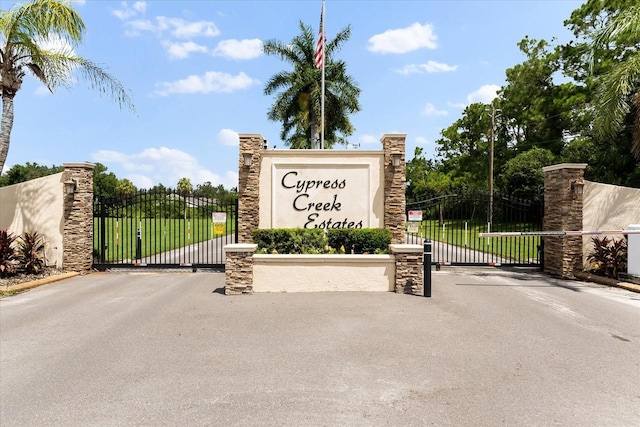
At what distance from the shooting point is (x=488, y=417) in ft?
12.7

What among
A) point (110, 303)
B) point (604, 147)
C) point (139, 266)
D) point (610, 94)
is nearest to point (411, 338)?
point (110, 303)

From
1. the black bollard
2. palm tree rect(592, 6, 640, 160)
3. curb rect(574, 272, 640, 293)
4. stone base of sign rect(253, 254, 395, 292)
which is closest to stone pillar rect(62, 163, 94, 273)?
stone base of sign rect(253, 254, 395, 292)

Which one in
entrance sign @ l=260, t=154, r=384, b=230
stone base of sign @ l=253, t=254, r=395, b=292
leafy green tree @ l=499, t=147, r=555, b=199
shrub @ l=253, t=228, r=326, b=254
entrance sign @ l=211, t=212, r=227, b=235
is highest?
leafy green tree @ l=499, t=147, r=555, b=199

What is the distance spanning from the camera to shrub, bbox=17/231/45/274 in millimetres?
11227

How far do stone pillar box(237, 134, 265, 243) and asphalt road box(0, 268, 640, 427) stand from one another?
291 cm

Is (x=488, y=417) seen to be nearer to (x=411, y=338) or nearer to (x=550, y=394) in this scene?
(x=550, y=394)

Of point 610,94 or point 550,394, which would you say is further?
point 610,94

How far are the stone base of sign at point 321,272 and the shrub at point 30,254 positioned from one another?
237 inches

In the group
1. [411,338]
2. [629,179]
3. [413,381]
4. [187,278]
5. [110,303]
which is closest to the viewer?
[413,381]

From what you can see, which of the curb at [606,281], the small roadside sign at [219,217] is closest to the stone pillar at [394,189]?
the small roadside sign at [219,217]

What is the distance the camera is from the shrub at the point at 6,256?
34.8 ft

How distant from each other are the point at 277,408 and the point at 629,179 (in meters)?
21.6

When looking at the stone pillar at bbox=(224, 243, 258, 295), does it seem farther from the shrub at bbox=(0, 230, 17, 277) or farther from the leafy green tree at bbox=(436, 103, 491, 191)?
the leafy green tree at bbox=(436, 103, 491, 191)

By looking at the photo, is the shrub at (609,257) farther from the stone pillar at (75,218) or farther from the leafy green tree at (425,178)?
the leafy green tree at (425,178)
